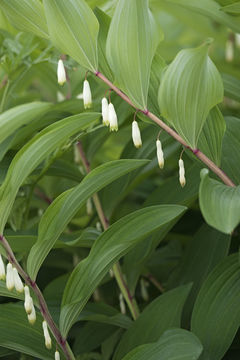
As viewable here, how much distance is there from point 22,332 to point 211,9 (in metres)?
0.72

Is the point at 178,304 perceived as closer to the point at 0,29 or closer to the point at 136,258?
the point at 136,258

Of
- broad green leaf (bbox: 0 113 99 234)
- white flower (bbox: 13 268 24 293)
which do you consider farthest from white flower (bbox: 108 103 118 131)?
white flower (bbox: 13 268 24 293)

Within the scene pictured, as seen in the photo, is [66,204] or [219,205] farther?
[66,204]

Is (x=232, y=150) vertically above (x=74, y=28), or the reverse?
(x=74, y=28)

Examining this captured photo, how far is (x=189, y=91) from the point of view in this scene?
0.85 metres

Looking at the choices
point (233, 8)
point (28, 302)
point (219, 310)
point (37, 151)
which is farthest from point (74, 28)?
point (219, 310)

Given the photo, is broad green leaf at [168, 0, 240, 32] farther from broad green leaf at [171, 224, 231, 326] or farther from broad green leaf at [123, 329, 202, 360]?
broad green leaf at [123, 329, 202, 360]

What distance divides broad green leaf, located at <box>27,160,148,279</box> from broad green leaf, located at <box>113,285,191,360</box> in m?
0.27

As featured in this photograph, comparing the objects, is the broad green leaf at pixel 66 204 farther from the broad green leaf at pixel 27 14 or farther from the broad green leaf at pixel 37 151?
the broad green leaf at pixel 27 14

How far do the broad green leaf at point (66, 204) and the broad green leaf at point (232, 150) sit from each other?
25 centimetres

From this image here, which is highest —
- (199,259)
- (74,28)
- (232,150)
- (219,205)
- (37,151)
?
(74,28)

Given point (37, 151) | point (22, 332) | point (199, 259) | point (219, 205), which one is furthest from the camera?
point (199, 259)

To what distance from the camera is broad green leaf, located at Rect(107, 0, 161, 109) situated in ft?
2.75

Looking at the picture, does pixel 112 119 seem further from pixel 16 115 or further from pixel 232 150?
pixel 232 150
